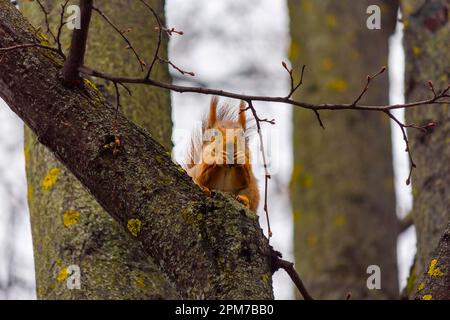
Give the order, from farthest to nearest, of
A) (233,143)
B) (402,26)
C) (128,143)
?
(402,26) < (233,143) < (128,143)

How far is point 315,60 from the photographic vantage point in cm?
568

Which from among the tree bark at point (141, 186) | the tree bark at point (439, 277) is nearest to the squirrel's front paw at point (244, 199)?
the tree bark at point (141, 186)

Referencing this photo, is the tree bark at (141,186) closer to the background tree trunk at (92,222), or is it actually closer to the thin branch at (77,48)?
the thin branch at (77,48)

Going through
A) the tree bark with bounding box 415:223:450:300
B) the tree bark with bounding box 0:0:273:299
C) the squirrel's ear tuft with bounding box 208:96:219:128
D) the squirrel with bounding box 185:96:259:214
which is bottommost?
the tree bark with bounding box 415:223:450:300

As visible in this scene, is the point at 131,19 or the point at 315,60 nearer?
the point at 131,19

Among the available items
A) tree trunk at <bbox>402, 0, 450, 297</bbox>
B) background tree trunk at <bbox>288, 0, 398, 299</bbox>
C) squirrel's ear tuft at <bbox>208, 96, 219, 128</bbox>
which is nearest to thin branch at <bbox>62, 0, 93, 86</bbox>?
squirrel's ear tuft at <bbox>208, 96, 219, 128</bbox>

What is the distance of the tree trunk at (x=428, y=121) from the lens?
309 centimetres

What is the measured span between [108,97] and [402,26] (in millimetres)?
1403

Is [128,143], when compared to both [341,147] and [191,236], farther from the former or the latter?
[341,147]

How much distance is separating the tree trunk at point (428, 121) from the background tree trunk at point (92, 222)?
0.98m

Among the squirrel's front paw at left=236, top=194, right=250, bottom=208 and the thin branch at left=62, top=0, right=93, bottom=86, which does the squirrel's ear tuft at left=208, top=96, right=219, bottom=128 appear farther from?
the thin branch at left=62, top=0, right=93, bottom=86

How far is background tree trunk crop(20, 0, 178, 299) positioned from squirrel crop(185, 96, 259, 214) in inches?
9.4

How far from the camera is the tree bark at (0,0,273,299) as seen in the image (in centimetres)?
185
